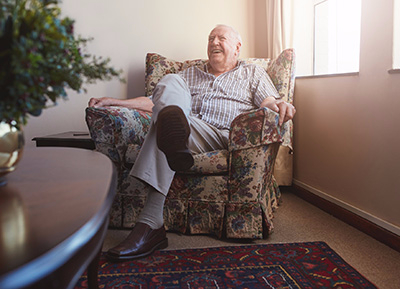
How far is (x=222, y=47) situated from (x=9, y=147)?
6.47ft

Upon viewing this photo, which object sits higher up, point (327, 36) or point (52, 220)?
point (327, 36)

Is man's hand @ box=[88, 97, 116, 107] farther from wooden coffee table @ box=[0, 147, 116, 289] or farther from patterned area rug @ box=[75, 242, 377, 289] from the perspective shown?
wooden coffee table @ box=[0, 147, 116, 289]

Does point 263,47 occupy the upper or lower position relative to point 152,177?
upper

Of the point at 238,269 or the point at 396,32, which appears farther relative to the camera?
the point at 396,32

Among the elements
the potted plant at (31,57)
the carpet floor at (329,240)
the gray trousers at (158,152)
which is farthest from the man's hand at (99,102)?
the potted plant at (31,57)

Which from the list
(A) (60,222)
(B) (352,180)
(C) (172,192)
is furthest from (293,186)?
(A) (60,222)

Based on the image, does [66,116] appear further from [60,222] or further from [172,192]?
[60,222]

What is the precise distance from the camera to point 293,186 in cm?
301

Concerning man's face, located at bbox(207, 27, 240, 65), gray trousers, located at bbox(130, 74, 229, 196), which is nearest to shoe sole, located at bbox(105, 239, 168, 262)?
gray trousers, located at bbox(130, 74, 229, 196)

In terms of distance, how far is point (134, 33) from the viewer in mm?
3137

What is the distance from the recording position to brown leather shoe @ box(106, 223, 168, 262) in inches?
67.1

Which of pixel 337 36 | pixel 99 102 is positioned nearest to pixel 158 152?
pixel 99 102

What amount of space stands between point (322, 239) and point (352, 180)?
0.44 m

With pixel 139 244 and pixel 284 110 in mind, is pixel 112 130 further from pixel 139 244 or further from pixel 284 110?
pixel 284 110
